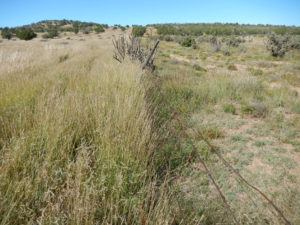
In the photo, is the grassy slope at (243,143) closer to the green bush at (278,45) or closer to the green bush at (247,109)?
the green bush at (247,109)

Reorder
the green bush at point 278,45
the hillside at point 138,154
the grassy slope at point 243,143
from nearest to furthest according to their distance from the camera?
the hillside at point 138,154, the grassy slope at point 243,143, the green bush at point 278,45

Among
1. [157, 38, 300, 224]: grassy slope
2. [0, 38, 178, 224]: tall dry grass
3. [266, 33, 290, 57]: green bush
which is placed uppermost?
[266, 33, 290, 57]: green bush

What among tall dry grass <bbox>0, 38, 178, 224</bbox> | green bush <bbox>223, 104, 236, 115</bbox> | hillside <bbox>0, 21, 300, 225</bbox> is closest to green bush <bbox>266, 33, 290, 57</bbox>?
hillside <bbox>0, 21, 300, 225</bbox>

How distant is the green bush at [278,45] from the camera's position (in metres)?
19.6

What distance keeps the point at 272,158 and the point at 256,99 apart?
3705 mm

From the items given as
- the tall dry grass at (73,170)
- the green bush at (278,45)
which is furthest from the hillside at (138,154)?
the green bush at (278,45)

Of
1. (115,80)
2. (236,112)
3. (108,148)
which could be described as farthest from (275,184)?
(115,80)

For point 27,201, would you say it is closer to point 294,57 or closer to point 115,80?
point 115,80

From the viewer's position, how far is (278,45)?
67.1 ft

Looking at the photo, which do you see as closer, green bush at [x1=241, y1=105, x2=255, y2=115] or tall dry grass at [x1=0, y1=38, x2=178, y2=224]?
tall dry grass at [x1=0, y1=38, x2=178, y2=224]

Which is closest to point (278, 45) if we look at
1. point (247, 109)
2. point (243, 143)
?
point (247, 109)

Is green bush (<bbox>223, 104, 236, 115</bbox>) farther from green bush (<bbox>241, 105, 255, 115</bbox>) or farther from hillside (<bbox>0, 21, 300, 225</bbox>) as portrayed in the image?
green bush (<bbox>241, 105, 255, 115</bbox>)

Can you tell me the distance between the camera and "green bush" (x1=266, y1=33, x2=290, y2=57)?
19.6 meters

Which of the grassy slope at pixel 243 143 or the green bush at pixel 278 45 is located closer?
the grassy slope at pixel 243 143
